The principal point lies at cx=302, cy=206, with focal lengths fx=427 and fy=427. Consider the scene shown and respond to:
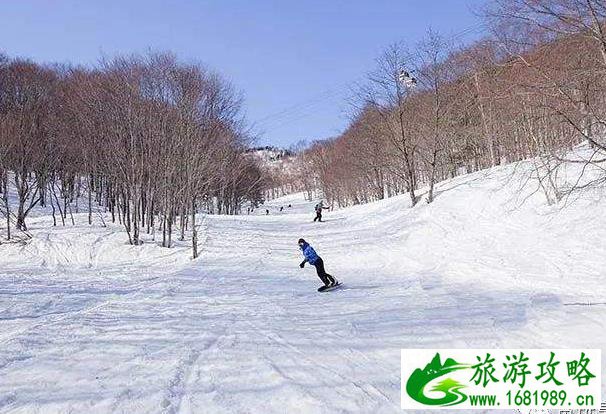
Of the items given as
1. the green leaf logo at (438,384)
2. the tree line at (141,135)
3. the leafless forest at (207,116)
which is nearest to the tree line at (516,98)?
the leafless forest at (207,116)

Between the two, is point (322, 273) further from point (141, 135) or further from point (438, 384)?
point (141, 135)

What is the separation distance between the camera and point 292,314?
350 inches

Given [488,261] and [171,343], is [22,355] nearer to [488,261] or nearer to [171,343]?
[171,343]

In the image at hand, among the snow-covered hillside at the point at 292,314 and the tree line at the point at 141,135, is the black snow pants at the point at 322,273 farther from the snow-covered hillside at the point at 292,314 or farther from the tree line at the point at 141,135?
the tree line at the point at 141,135

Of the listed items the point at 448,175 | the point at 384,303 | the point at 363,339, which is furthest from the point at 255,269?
the point at 448,175

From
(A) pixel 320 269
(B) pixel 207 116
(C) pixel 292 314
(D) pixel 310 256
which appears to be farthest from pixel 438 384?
(B) pixel 207 116

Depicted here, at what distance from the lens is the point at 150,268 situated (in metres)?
17.3

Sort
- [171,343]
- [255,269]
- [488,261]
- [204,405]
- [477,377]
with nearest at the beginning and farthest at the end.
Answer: [204,405], [477,377], [171,343], [488,261], [255,269]

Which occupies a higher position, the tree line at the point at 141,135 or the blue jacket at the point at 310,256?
the tree line at the point at 141,135

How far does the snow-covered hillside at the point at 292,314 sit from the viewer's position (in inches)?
199

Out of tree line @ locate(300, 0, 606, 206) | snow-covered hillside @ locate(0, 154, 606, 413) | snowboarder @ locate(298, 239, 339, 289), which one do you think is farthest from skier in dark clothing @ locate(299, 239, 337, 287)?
tree line @ locate(300, 0, 606, 206)

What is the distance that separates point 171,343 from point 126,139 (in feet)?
56.4

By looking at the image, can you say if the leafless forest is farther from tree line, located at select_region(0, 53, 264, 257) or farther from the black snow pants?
the black snow pants

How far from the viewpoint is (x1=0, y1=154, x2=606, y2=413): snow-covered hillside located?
199 inches
